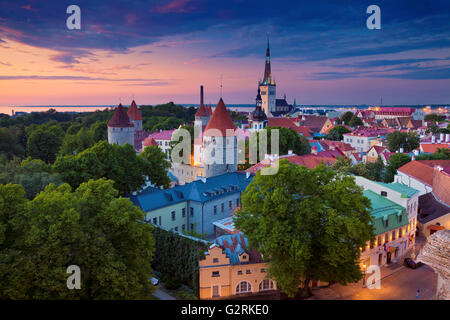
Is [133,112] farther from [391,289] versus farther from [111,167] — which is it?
[391,289]

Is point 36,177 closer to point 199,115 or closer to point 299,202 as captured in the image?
point 299,202

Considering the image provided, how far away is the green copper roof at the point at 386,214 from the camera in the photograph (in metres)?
27.1

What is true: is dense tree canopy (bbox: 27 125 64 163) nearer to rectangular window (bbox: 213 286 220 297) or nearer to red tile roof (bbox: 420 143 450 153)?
rectangular window (bbox: 213 286 220 297)

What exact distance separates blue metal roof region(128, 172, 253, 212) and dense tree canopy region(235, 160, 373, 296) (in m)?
11.8

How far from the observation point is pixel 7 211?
17188 mm

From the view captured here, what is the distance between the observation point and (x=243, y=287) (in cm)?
2223

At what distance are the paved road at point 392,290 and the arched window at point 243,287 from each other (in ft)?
13.9

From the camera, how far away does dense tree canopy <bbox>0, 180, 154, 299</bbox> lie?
15.5 m

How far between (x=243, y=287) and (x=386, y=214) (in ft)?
43.0

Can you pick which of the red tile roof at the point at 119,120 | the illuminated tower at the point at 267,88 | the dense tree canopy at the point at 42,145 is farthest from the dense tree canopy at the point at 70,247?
the illuminated tower at the point at 267,88
